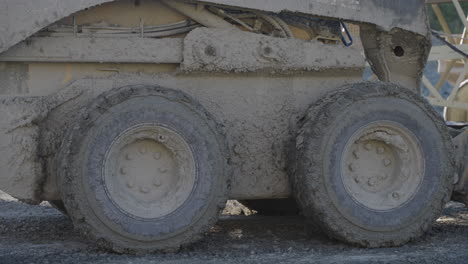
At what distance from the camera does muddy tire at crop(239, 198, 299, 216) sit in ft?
24.3

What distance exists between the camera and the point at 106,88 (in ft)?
18.6

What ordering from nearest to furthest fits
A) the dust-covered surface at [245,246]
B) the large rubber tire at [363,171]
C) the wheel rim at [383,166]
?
the dust-covered surface at [245,246] < the large rubber tire at [363,171] < the wheel rim at [383,166]

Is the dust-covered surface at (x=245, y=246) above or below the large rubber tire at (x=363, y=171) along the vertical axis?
below

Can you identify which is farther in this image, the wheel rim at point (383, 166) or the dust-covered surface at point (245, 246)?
the wheel rim at point (383, 166)

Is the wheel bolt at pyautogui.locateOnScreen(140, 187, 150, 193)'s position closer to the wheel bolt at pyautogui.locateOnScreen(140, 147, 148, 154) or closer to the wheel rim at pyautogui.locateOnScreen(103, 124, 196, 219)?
the wheel rim at pyautogui.locateOnScreen(103, 124, 196, 219)

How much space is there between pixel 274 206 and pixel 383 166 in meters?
1.67

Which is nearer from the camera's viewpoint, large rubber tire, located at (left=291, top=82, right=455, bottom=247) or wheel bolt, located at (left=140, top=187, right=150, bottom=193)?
wheel bolt, located at (left=140, top=187, right=150, bottom=193)

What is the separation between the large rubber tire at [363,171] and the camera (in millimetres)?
5684

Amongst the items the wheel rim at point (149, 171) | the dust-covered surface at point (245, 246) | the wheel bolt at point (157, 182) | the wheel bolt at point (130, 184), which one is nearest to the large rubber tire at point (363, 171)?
the dust-covered surface at point (245, 246)

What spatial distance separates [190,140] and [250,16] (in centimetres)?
112

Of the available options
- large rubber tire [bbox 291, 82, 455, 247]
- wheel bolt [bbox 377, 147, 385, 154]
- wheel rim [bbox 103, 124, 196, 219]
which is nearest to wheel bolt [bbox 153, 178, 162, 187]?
wheel rim [bbox 103, 124, 196, 219]

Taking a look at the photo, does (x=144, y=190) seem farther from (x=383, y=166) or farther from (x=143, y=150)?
(x=383, y=166)

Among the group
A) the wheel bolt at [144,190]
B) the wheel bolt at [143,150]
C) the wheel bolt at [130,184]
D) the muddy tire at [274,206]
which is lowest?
the muddy tire at [274,206]

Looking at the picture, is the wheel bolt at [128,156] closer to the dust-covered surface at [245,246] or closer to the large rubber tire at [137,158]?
the large rubber tire at [137,158]
